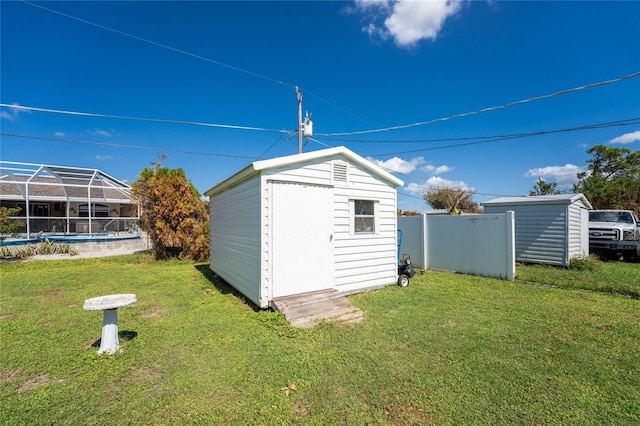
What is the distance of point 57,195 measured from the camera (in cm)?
1569

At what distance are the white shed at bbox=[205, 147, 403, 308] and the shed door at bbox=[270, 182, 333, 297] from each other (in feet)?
0.06

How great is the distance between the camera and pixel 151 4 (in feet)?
25.6

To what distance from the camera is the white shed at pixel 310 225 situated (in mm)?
5012

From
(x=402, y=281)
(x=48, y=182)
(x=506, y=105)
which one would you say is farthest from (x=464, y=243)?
(x=48, y=182)

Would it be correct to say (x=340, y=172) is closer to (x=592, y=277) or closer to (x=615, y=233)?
(x=592, y=277)

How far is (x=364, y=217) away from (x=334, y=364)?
12.4ft

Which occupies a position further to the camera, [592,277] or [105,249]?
[105,249]

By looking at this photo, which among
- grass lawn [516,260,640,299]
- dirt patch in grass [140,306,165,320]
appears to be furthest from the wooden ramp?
grass lawn [516,260,640,299]

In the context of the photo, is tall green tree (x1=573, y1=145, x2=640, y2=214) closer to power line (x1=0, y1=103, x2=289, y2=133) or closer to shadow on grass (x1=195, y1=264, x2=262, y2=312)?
power line (x1=0, y1=103, x2=289, y2=133)

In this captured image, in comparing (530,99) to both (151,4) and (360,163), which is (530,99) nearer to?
(360,163)

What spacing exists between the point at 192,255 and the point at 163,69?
7545 millimetres

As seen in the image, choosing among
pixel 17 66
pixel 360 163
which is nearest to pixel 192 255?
pixel 17 66

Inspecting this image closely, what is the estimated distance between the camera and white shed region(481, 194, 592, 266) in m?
9.07

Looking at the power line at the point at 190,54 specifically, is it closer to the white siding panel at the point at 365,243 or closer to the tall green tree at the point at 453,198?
the white siding panel at the point at 365,243
